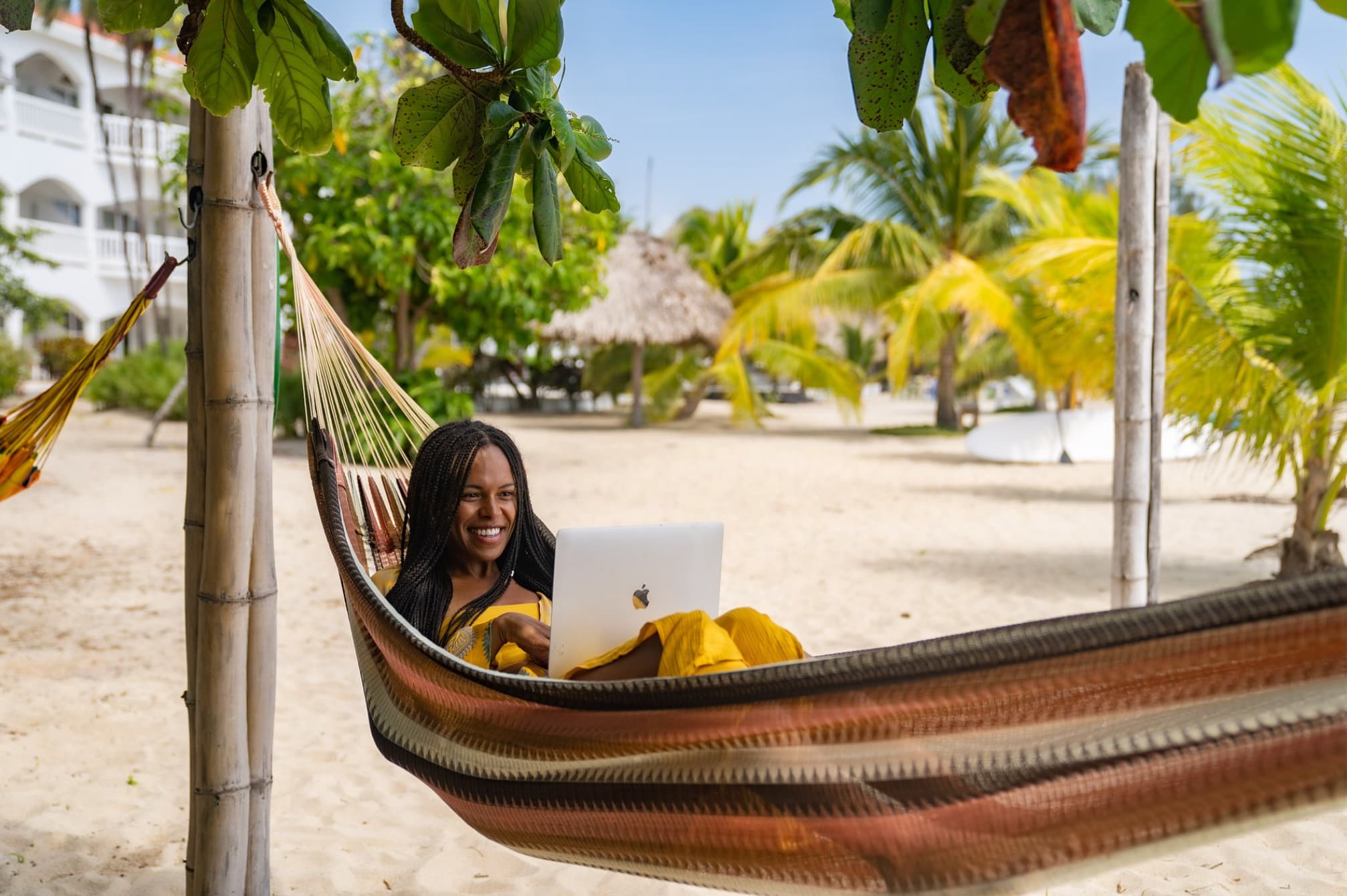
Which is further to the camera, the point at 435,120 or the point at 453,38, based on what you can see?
the point at 435,120

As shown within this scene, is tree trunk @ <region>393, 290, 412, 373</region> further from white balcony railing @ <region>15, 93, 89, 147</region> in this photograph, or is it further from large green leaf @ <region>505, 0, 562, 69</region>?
white balcony railing @ <region>15, 93, 89, 147</region>

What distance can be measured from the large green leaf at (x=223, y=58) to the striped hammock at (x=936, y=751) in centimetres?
67

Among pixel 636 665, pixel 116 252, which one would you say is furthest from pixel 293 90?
pixel 116 252

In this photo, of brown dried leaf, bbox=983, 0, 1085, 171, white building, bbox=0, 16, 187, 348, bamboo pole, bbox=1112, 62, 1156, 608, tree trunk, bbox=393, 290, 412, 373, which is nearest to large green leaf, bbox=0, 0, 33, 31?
brown dried leaf, bbox=983, 0, 1085, 171

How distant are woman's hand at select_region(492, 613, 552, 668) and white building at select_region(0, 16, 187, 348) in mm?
15308

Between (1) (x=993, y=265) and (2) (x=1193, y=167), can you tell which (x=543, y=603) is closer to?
(2) (x=1193, y=167)

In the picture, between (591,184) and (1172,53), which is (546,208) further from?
(1172,53)

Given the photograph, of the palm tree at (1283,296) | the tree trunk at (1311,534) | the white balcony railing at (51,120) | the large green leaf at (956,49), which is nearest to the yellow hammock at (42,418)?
the large green leaf at (956,49)

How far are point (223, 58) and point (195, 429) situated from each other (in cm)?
66

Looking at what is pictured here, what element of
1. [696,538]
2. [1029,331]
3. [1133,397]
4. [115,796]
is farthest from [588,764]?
[1029,331]

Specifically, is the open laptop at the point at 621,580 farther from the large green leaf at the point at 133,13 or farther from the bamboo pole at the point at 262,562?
the large green leaf at the point at 133,13

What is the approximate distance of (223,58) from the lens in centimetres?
105

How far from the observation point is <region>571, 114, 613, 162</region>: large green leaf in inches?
44.8

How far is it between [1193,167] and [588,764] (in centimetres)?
342
